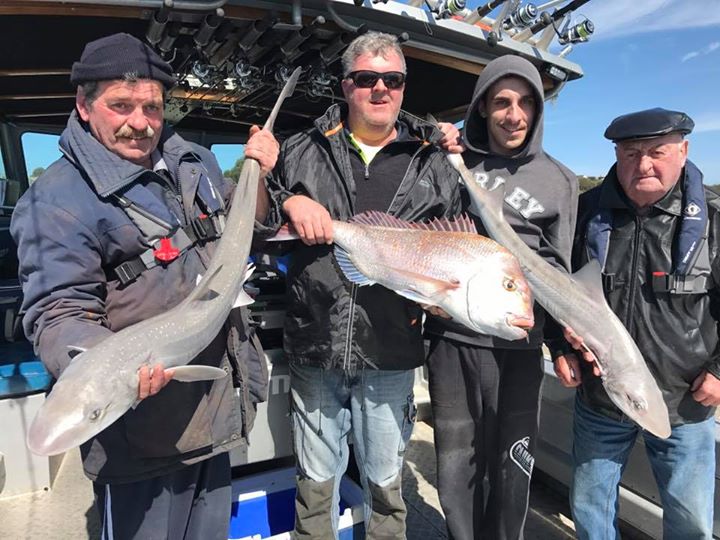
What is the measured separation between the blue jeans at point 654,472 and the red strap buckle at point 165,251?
232 cm

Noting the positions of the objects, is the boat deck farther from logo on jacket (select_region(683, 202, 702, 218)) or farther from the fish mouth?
logo on jacket (select_region(683, 202, 702, 218))

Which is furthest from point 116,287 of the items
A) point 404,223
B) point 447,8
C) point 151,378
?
point 447,8

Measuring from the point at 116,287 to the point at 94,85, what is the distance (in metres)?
0.79

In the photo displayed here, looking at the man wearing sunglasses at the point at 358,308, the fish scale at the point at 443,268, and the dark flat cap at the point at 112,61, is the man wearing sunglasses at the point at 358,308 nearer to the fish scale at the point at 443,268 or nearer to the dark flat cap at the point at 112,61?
the fish scale at the point at 443,268

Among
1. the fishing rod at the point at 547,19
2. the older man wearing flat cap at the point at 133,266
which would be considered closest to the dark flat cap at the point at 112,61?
the older man wearing flat cap at the point at 133,266

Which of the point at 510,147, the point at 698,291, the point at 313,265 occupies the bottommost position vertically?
the point at 698,291

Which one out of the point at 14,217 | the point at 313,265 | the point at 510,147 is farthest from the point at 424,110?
the point at 14,217

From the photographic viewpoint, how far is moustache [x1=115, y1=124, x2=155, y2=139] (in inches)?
79.4

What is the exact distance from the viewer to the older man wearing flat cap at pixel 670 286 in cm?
251

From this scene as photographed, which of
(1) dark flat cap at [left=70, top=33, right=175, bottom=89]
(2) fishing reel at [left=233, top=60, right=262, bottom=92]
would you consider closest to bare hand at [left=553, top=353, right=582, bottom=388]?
(1) dark flat cap at [left=70, top=33, right=175, bottom=89]

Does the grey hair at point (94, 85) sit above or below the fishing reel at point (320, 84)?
below

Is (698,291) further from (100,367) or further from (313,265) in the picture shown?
(100,367)

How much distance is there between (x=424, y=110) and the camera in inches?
251

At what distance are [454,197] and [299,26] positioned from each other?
1.83 metres
